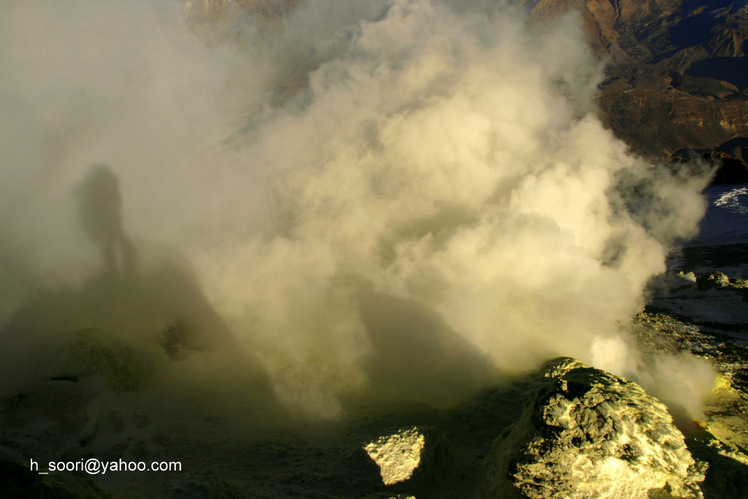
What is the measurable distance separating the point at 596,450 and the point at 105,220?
20.1 m

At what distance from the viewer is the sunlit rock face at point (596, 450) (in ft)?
20.4

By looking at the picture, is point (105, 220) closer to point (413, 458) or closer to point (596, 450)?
point (413, 458)

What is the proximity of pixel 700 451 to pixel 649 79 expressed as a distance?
21802 centimetres

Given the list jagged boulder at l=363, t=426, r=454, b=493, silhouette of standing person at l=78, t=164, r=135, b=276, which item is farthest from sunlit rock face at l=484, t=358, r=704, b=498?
silhouette of standing person at l=78, t=164, r=135, b=276

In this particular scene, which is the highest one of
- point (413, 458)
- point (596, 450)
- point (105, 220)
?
point (105, 220)

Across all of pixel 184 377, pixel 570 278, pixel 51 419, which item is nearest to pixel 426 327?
pixel 570 278

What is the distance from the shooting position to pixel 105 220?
59.0 ft

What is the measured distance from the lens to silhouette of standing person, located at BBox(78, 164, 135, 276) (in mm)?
17266

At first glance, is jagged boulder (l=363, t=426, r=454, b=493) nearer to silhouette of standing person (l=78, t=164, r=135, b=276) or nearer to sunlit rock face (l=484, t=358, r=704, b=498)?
sunlit rock face (l=484, t=358, r=704, b=498)

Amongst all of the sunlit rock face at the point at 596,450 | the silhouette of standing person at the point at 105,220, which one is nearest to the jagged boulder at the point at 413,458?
the sunlit rock face at the point at 596,450

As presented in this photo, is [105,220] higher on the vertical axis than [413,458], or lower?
higher

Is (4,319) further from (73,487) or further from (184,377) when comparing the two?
(73,487)

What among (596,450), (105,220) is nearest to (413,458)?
(596,450)

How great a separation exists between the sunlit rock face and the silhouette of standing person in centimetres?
Answer: 1744
